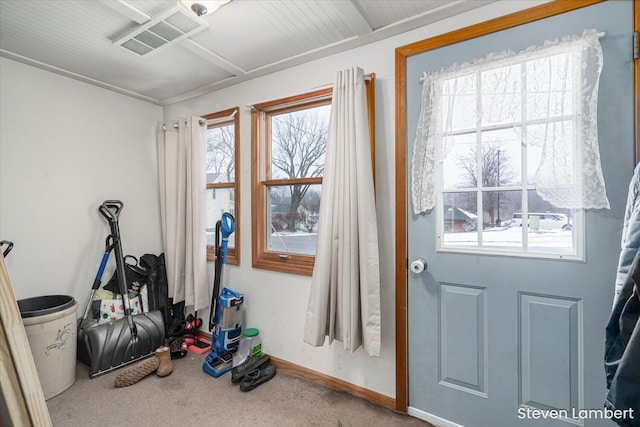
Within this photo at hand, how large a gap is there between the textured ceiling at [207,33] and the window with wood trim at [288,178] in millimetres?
350

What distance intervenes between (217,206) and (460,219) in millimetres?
2195

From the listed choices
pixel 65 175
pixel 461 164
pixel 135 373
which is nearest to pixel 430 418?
pixel 461 164

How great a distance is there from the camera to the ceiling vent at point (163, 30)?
1.62 meters

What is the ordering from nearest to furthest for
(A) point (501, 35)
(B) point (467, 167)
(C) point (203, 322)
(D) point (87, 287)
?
(A) point (501, 35), (B) point (467, 167), (D) point (87, 287), (C) point (203, 322)

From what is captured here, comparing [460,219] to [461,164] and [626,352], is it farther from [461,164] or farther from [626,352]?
[626,352]

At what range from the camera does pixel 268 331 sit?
238 centimetres

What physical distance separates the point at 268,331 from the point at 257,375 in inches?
13.7

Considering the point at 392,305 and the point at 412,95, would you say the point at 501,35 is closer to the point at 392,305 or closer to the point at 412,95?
the point at 412,95

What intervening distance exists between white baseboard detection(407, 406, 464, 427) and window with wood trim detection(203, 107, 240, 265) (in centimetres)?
172

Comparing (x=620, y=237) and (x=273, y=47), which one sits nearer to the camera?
(x=620, y=237)

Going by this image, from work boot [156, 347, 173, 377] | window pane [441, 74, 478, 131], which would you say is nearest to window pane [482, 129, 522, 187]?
window pane [441, 74, 478, 131]

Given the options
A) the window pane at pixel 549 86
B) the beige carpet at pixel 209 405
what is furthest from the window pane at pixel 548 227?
the beige carpet at pixel 209 405

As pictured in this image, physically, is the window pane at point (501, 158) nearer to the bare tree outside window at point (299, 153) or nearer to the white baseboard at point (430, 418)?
the bare tree outside window at point (299, 153)

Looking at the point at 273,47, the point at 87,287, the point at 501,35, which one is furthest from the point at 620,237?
the point at 87,287
